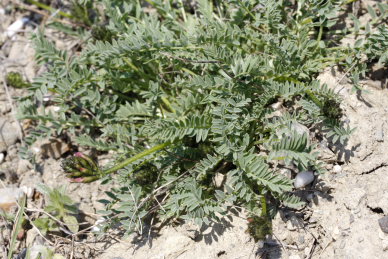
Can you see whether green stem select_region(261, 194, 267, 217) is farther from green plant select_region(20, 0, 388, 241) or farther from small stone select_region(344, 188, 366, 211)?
small stone select_region(344, 188, 366, 211)

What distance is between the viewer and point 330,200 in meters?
3.06

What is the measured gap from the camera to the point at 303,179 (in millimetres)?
3102

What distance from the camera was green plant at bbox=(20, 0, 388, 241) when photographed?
9.66 ft

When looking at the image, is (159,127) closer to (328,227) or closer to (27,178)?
(328,227)

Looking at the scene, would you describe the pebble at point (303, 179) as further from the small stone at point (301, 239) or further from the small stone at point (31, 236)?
→ the small stone at point (31, 236)

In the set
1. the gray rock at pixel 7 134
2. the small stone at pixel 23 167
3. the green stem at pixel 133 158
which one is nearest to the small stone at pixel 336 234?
the green stem at pixel 133 158

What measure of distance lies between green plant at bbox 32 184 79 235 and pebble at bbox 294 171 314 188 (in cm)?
178

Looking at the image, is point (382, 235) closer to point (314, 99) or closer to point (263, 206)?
point (263, 206)

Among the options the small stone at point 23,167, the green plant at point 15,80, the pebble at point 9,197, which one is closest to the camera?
the pebble at point 9,197

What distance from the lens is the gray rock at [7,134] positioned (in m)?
4.14

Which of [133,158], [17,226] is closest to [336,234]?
[133,158]

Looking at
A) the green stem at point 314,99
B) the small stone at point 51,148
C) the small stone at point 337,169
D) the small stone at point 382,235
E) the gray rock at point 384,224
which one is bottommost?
the small stone at point 51,148

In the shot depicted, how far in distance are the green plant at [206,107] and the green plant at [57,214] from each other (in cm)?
39

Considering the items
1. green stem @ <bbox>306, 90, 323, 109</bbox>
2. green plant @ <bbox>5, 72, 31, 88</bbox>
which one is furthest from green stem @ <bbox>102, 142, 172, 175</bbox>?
green plant @ <bbox>5, 72, 31, 88</bbox>
